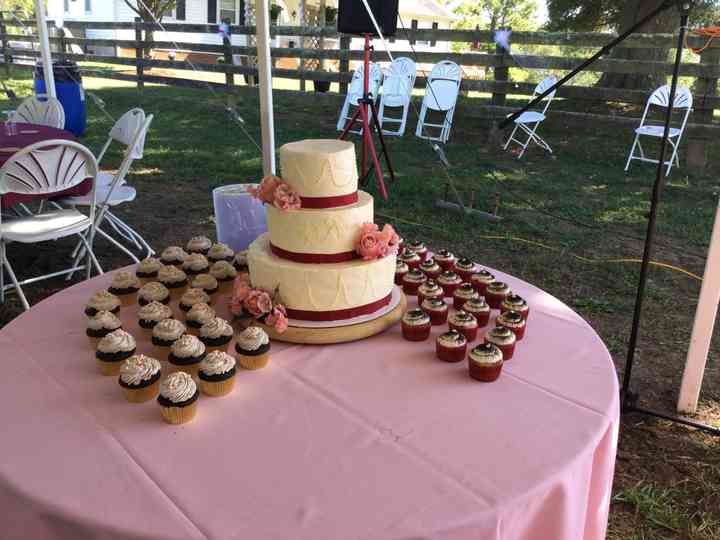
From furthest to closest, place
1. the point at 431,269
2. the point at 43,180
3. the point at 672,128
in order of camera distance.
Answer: the point at 672,128, the point at 43,180, the point at 431,269

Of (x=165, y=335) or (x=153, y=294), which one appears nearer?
(x=165, y=335)

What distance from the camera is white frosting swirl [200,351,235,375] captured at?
1283 millimetres

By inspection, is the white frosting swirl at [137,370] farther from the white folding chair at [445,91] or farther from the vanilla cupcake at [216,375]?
the white folding chair at [445,91]

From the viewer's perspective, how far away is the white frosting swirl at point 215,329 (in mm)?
1444

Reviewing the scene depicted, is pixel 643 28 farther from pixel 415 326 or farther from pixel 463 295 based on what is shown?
pixel 415 326

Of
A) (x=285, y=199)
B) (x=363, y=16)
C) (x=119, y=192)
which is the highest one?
(x=363, y=16)

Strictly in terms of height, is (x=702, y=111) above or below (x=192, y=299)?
above

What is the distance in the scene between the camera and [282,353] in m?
1.49

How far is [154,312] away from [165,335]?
139mm

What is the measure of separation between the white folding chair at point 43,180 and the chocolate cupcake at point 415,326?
2.01 metres

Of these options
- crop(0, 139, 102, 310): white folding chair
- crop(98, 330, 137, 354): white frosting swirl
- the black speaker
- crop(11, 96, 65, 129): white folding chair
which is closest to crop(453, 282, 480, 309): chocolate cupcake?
crop(98, 330, 137, 354): white frosting swirl

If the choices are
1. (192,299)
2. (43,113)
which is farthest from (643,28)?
(192,299)

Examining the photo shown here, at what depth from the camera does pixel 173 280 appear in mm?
1771

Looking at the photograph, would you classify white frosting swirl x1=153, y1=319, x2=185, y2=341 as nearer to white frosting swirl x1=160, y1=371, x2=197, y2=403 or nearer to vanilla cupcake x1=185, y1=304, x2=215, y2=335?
vanilla cupcake x1=185, y1=304, x2=215, y2=335
